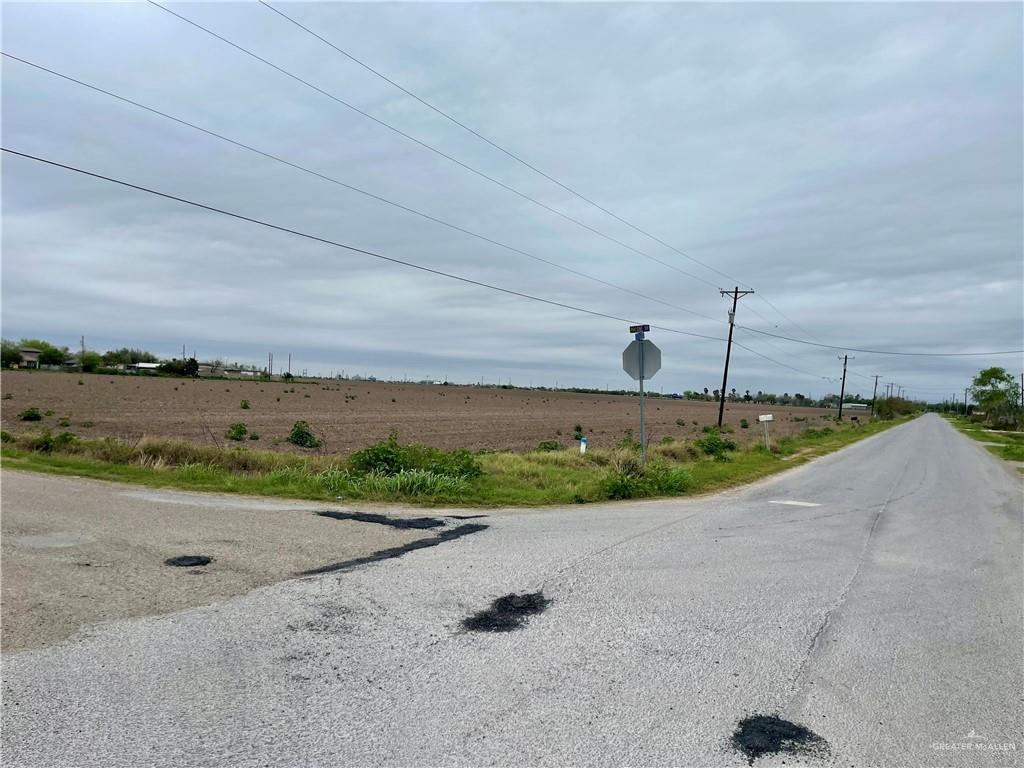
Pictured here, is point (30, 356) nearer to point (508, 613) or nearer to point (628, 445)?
point (628, 445)

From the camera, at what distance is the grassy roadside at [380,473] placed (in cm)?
1202

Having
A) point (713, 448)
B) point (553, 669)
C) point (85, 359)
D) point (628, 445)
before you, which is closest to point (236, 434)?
point (628, 445)

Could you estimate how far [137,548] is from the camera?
7273mm

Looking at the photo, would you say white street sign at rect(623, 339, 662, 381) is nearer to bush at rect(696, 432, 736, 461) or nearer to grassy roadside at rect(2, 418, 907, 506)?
grassy roadside at rect(2, 418, 907, 506)

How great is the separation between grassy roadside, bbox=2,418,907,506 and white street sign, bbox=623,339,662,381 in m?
2.04

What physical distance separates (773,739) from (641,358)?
11.6 metres

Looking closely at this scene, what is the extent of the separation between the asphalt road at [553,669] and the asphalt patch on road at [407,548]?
212 mm

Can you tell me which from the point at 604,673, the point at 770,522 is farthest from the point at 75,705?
the point at 770,522

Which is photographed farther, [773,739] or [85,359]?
[85,359]

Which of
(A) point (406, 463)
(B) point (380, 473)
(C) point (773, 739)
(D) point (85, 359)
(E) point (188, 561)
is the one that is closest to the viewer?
(C) point (773, 739)

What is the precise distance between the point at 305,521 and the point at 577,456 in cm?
1052

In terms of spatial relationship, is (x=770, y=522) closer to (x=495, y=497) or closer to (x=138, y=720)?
(x=495, y=497)

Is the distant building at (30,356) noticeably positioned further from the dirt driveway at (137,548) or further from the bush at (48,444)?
the dirt driveway at (137,548)

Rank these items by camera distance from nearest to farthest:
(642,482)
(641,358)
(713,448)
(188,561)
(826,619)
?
(826,619) < (188,561) < (642,482) < (641,358) < (713,448)
